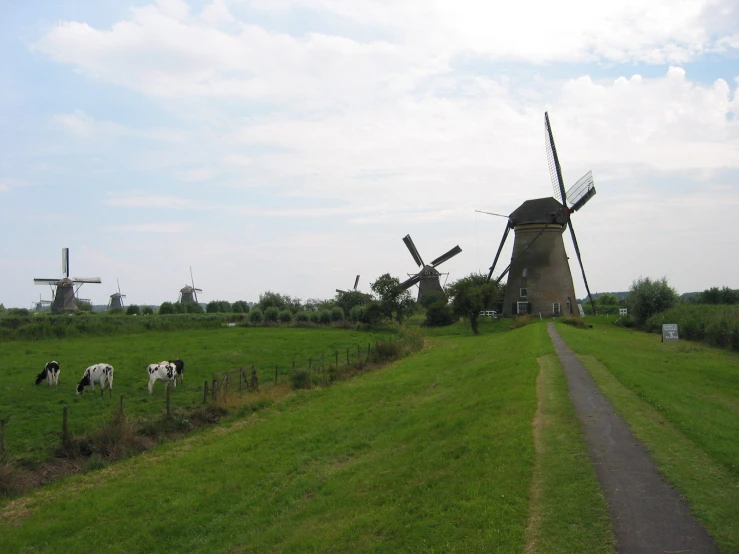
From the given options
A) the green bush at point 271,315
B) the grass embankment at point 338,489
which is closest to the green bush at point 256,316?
the green bush at point 271,315

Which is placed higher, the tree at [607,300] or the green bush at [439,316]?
the tree at [607,300]

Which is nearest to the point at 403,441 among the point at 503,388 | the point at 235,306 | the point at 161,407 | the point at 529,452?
the point at 503,388

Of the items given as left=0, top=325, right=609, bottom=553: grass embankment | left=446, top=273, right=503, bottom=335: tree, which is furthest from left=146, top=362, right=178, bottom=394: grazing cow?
left=446, top=273, right=503, bottom=335: tree

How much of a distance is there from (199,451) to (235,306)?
107m

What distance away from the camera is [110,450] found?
60.1ft

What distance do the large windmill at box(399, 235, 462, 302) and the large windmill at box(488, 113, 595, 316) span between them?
18612 mm

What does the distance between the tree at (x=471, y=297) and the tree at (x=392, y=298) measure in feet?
34.4

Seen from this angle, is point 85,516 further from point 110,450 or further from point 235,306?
point 235,306

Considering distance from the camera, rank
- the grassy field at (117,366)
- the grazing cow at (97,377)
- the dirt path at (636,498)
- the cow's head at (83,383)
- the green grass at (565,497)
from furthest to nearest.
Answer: the grazing cow at (97,377) < the cow's head at (83,383) < the grassy field at (117,366) < the green grass at (565,497) < the dirt path at (636,498)

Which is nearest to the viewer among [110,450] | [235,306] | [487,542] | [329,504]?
[487,542]

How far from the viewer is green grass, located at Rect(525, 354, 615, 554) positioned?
807 centimetres

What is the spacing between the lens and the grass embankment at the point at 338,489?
31.7 feet

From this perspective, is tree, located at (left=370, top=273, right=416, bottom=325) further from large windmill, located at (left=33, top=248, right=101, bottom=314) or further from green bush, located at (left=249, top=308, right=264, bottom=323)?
large windmill, located at (left=33, top=248, right=101, bottom=314)

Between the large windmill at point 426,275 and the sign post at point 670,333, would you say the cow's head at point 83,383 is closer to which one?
the sign post at point 670,333
